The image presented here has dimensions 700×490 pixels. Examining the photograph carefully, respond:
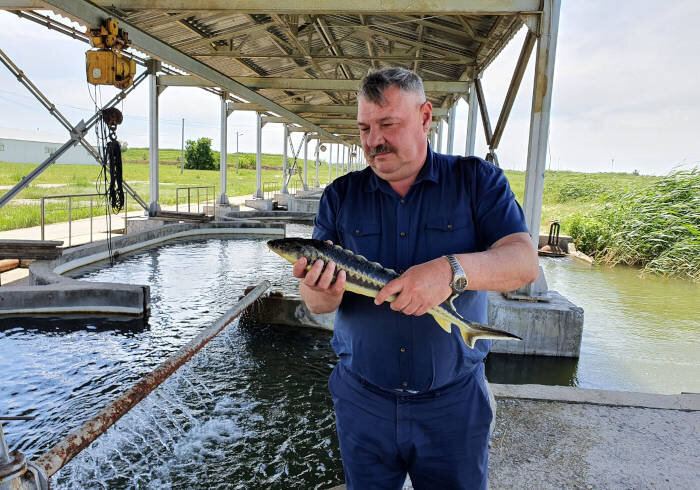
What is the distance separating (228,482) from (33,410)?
2186mm

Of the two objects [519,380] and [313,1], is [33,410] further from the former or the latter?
[313,1]

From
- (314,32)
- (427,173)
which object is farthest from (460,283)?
(314,32)

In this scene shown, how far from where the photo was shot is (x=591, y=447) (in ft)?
11.7

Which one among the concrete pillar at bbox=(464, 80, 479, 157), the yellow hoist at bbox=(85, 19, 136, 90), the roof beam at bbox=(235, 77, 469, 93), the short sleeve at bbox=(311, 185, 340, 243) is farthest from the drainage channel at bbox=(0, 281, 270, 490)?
the concrete pillar at bbox=(464, 80, 479, 157)

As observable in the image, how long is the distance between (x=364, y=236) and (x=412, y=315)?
361 mm

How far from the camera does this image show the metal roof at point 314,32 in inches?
280

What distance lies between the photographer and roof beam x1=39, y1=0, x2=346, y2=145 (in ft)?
23.7

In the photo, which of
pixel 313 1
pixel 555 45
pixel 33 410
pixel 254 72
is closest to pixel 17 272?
pixel 33 410

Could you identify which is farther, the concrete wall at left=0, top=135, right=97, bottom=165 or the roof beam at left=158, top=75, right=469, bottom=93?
the concrete wall at left=0, top=135, right=97, bottom=165

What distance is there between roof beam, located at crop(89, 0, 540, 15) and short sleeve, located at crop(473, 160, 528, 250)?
5.78 meters

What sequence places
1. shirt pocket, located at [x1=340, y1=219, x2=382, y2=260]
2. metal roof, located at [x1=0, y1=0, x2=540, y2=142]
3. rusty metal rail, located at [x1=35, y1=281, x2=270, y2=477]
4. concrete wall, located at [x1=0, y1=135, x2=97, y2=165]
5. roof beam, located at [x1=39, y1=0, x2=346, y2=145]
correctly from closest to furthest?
shirt pocket, located at [x1=340, y1=219, x2=382, y2=260]
rusty metal rail, located at [x1=35, y1=281, x2=270, y2=477]
metal roof, located at [x1=0, y1=0, x2=540, y2=142]
roof beam, located at [x1=39, y1=0, x2=346, y2=145]
concrete wall, located at [x1=0, y1=135, x2=97, y2=165]

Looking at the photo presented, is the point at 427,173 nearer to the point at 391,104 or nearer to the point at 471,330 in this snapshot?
the point at 391,104

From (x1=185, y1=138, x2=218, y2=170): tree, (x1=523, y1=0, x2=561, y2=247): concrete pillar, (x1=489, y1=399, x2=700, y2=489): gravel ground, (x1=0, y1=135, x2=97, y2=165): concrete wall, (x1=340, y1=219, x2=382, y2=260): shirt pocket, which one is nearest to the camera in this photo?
(x1=340, y1=219, x2=382, y2=260): shirt pocket

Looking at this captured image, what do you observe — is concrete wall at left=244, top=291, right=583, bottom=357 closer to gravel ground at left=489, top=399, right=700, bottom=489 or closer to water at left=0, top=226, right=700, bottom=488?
water at left=0, top=226, right=700, bottom=488
